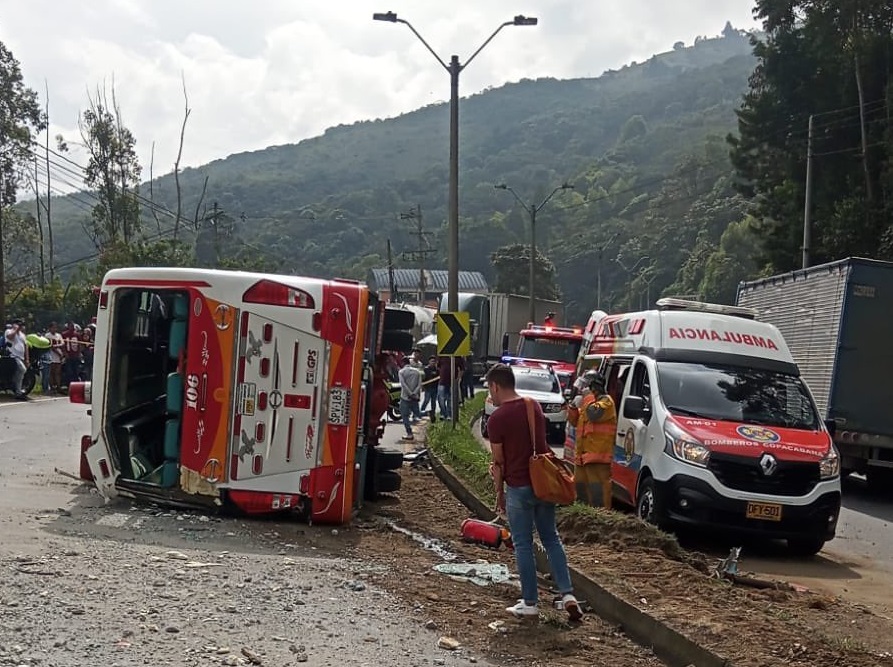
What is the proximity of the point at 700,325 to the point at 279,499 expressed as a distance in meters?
5.31

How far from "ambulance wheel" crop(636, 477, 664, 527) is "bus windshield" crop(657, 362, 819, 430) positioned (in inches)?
32.2

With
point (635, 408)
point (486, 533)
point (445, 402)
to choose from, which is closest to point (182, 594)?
point (486, 533)

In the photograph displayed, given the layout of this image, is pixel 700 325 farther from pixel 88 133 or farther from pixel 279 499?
pixel 88 133

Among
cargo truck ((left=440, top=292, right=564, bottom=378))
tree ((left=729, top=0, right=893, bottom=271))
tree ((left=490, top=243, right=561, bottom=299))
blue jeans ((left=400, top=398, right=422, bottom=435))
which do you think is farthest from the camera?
tree ((left=490, top=243, right=561, bottom=299))

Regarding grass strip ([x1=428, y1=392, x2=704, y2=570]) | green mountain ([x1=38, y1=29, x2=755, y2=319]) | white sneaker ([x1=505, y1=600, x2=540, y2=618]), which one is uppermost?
green mountain ([x1=38, y1=29, x2=755, y2=319])

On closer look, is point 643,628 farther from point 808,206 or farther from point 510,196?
point 510,196

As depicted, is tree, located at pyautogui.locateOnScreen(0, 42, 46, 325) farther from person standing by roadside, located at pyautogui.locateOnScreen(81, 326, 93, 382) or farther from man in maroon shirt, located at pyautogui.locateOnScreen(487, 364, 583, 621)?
man in maroon shirt, located at pyautogui.locateOnScreen(487, 364, 583, 621)

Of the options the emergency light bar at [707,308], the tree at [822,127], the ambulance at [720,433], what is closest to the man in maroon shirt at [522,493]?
the ambulance at [720,433]

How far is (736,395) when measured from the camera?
11125mm

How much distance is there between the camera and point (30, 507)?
946 cm

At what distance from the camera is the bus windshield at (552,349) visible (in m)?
27.4

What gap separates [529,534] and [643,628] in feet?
2.93

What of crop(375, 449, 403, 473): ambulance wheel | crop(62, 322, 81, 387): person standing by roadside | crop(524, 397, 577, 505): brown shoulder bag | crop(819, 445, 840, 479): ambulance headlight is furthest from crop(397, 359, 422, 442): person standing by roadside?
crop(524, 397, 577, 505): brown shoulder bag

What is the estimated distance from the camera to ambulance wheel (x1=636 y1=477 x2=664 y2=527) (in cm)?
1023
